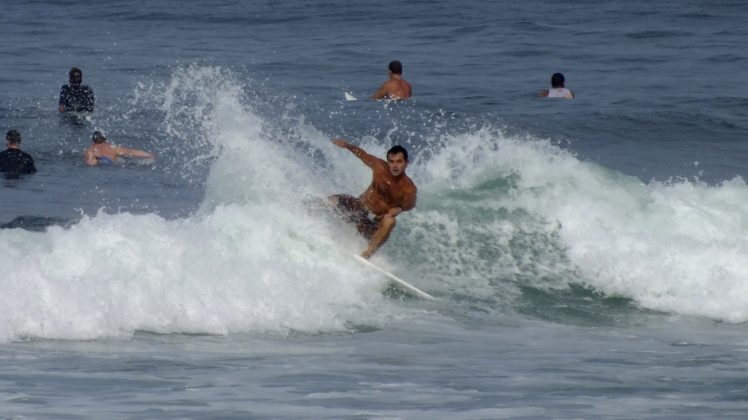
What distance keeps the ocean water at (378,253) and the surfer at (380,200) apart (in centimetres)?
18

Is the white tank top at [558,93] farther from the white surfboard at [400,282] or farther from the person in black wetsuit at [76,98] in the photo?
the white surfboard at [400,282]

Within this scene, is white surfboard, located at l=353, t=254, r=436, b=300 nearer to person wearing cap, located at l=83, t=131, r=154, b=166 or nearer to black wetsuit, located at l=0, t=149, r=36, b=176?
black wetsuit, located at l=0, t=149, r=36, b=176

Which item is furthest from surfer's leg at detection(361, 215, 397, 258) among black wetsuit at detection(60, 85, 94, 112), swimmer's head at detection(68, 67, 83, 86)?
swimmer's head at detection(68, 67, 83, 86)

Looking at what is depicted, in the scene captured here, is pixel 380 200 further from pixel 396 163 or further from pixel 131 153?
pixel 131 153

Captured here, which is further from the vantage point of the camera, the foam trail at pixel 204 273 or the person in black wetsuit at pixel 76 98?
the person in black wetsuit at pixel 76 98

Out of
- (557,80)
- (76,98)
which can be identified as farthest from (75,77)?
(557,80)

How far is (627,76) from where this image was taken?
84.9ft

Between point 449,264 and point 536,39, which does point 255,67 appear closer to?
point 536,39

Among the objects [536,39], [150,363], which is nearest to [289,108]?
[536,39]

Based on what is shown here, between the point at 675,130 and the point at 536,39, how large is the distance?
29.3 ft

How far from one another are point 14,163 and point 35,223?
3076mm

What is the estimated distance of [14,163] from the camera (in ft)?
55.6

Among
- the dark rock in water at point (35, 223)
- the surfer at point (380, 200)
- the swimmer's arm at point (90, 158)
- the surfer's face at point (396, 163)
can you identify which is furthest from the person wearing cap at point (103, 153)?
the surfer's face at point (396, 163)

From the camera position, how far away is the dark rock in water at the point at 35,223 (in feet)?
45.6
